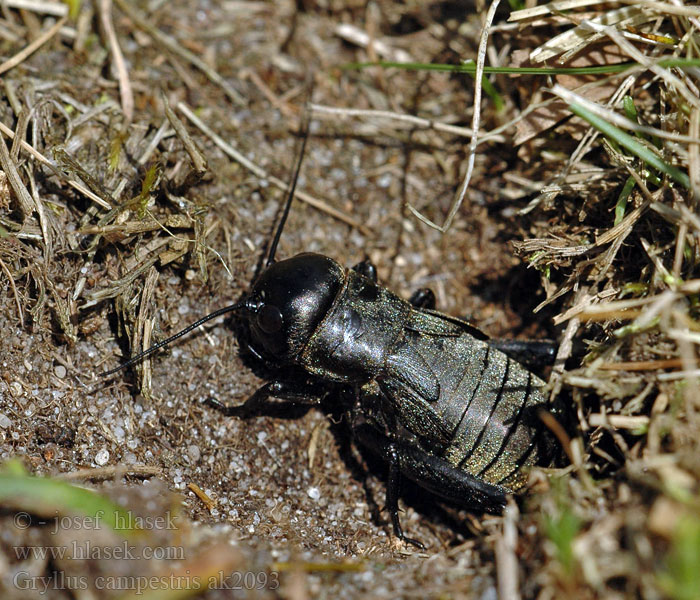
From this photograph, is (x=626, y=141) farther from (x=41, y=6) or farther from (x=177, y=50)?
(x=41, y=6)

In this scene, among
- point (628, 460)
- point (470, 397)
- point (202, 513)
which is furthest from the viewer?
point (470, 397)

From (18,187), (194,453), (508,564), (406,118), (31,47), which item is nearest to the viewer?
(508,564)

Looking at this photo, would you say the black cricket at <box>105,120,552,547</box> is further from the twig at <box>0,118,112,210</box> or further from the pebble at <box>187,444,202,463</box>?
the twig at <box>0,118,112,210</box>

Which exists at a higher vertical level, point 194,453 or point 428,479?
point 428,479

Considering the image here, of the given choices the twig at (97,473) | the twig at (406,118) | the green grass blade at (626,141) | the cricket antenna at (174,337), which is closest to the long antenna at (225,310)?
the cricket antenna at (174,337)

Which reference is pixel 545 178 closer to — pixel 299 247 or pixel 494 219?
pixel 494 219

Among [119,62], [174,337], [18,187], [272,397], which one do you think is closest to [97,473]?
[174,337]

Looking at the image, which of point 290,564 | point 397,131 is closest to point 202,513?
point 290,564
